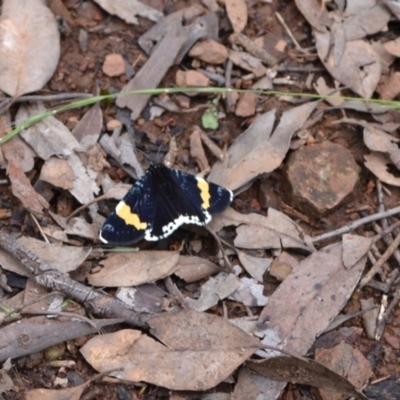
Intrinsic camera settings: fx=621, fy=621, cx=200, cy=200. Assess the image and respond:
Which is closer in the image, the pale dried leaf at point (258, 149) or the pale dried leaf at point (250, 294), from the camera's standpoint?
the pale dried leaf at point (250, 294)

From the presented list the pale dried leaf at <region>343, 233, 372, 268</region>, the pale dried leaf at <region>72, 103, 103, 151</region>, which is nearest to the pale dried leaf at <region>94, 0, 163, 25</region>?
the pale dried leaf at <region>72, 103, 103, 151</region>

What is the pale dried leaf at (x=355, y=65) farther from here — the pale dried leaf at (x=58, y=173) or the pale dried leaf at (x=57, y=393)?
the pale dried leaf at (x=57, y=393)

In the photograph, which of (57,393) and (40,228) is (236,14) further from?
(57,393)

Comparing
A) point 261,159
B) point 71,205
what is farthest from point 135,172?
point 261,159

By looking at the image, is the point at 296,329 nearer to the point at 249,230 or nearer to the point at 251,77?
the point at 249,230

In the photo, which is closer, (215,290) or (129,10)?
(215,290)

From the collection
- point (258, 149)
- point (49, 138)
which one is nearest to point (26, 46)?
point (49, 138)

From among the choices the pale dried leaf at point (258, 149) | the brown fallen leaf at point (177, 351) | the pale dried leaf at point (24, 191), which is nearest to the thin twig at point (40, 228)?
the pale dried leaf at point (24, 191)
